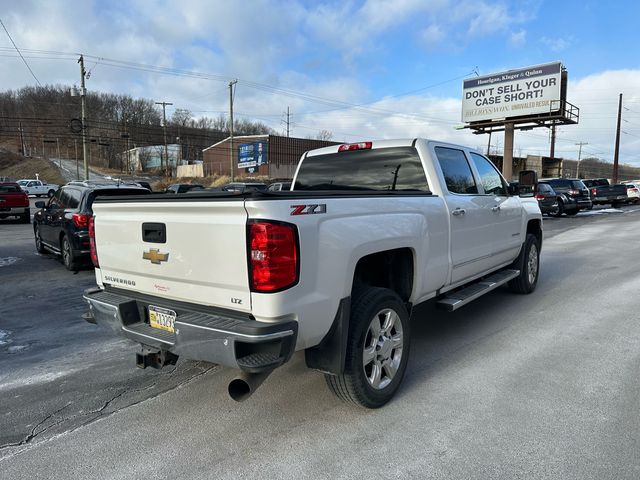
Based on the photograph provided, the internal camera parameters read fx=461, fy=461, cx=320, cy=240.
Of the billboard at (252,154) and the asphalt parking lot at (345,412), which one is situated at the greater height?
the billboard at (252,154)

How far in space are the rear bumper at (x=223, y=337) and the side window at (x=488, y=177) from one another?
3.61m

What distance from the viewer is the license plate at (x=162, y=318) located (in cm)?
304

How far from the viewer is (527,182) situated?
6.39 m

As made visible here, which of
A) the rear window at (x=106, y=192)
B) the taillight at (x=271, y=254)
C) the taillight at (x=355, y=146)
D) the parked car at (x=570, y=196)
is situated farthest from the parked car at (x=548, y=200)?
the taillight at (x=271, y=254)

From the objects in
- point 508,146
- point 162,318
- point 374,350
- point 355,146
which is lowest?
point 374,350

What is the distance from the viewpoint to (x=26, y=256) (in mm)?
10586

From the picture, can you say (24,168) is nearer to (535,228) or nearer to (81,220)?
(81,220)

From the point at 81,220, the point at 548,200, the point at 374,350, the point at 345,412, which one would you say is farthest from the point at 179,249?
the point at 548,200

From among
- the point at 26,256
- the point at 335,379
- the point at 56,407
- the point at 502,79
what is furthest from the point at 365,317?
the point at 502,79

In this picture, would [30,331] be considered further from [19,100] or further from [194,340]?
[19,100]

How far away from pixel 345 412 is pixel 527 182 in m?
4.56

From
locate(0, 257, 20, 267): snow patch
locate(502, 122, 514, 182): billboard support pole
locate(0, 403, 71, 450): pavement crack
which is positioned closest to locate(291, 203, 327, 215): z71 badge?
locate(0, 403, 71, 450): pavement crack

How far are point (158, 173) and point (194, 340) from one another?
94.0m

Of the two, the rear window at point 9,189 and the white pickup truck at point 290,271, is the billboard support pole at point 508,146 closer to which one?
the rear window at point 9,189
